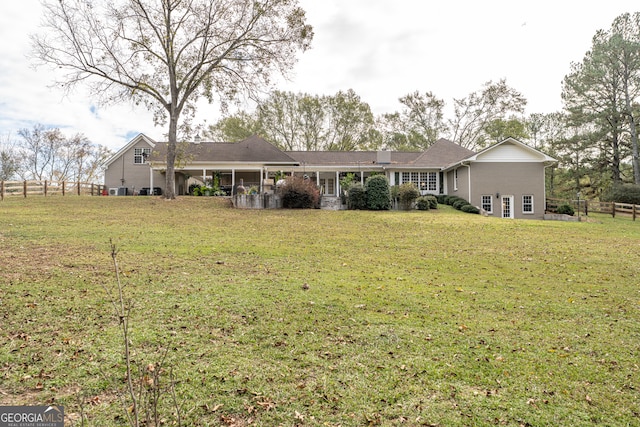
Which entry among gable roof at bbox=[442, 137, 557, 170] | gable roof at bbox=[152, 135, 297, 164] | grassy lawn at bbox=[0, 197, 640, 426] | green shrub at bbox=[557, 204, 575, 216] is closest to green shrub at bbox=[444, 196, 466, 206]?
gable roof at bbox=[442, 137, 557, 170]

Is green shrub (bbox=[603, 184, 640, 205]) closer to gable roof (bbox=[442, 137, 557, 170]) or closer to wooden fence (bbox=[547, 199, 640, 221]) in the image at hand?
wooden fence (bbox=[547, 199, 640, 221])

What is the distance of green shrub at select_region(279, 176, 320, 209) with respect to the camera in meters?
20.4

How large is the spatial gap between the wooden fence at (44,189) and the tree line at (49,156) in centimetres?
567

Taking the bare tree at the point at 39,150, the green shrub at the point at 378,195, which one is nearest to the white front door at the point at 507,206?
the green shrub at the point at 378,195

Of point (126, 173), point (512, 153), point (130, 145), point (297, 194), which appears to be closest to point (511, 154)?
point (512, 153)

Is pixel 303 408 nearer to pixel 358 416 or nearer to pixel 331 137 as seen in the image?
pixel 358 416

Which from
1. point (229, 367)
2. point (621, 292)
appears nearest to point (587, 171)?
point (621, 292)

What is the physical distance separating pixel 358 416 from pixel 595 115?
39.3 m

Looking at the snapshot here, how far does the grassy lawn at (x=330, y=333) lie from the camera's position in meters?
3.17

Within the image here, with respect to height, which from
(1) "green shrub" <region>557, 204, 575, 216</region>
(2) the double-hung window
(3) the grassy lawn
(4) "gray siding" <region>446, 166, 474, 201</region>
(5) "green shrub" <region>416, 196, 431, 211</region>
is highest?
(2) the double-hung window

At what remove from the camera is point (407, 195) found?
21.6 meters

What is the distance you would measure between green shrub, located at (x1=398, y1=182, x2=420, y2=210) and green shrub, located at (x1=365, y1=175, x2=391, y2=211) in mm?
812

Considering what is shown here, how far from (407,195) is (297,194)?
266 inches

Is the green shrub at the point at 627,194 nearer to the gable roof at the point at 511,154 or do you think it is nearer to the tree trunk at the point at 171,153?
the gable roof at the point at 511,154
